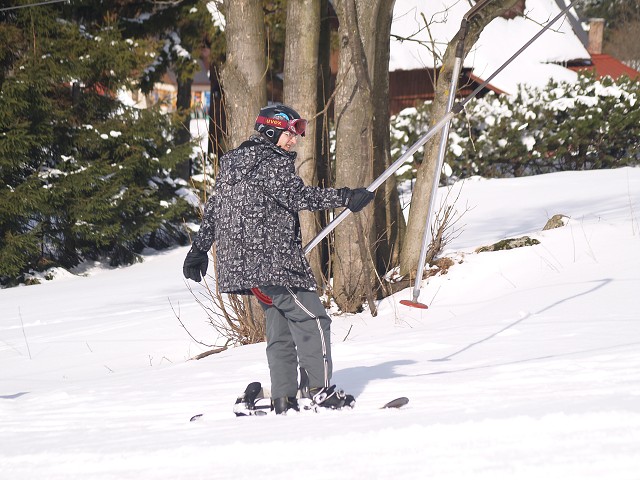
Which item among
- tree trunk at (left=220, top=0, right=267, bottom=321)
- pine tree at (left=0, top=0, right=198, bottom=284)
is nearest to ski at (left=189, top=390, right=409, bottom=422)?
tree trunk at (left=220, top=0, right=267, bottom=321)

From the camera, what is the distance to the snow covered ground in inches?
148

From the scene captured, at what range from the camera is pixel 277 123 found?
470cm

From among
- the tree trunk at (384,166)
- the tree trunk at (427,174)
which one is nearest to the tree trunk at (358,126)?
the tree trunk at (384,166)

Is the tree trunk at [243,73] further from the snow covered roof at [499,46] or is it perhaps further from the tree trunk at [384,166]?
the snow covered roof at [499,46]

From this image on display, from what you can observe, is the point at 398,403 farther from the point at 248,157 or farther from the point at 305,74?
the point at 305,74

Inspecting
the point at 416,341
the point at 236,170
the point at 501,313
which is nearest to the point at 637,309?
the point at 501,313

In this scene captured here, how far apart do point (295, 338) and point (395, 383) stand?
2.78 ft

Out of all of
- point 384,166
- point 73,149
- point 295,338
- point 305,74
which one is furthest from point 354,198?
point 73,149

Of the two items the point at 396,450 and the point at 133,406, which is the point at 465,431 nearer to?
the point at 396,450

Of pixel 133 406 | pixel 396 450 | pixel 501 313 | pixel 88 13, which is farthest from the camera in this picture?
pixel 88 13

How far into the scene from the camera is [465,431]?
13.0ft

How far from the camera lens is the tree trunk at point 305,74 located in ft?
27.0

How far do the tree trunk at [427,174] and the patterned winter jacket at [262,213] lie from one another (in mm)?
3908

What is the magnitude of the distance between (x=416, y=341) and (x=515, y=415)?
2.69 meters
